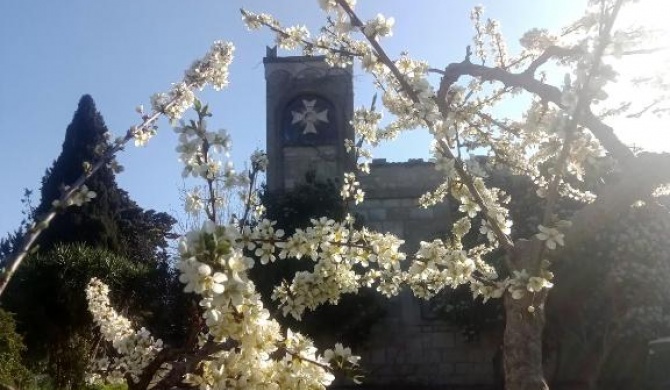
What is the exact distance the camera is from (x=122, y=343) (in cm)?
334

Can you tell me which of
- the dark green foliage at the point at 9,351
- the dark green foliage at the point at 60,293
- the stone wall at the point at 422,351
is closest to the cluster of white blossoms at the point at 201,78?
the dark green foliage at the point at 9,351

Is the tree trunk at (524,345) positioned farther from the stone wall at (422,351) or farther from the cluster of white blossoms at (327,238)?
the stone wall at (422,351)

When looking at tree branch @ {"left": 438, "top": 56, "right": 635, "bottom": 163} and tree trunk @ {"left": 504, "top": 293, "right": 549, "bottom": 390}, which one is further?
tree branch @ {"left": 438, "top": 56, "right": 635, "bottom": 163}

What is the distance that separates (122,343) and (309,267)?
8570 millimetres

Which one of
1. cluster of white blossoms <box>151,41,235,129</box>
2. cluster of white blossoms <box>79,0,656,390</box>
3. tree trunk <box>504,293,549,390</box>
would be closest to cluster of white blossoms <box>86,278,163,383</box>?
cluster of white blossoms <box>79,0,656,390</box>

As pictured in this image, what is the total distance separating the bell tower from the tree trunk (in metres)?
10.4

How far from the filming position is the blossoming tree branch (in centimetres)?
223

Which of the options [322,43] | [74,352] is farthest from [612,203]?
[74,352]

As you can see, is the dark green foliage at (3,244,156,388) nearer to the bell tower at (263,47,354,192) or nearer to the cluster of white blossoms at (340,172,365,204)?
the bell tower at (263,47,354,192)

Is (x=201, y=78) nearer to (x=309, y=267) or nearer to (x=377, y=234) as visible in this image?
(x=377, y=234)

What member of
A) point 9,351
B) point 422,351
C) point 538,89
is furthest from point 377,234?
point 422,351

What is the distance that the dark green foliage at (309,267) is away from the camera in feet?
38.0

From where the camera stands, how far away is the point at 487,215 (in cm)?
347

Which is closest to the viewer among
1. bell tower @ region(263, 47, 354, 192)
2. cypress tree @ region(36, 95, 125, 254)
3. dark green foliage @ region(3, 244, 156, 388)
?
dark green foliage @ region(3, 244, 156, 388)
